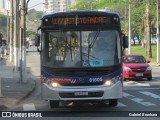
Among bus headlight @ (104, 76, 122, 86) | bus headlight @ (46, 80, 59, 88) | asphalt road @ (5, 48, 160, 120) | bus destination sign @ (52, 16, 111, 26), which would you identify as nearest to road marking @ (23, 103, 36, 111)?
asphalt road @ (5, 48, 160, 120)

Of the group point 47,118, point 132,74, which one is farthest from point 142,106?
point 132,74

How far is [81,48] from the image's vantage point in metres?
14.6

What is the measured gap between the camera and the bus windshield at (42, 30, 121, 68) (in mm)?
14578

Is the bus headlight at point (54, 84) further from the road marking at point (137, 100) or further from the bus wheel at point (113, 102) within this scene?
the road marking at point (137, 100)

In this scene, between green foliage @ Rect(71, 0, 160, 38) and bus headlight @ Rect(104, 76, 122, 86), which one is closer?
bus headlight @ Rect(104, 76, 122, 86)

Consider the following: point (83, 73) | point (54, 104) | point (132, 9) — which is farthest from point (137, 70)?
point (132, 9)

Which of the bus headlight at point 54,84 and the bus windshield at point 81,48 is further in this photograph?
the bus windshield at point 81,48

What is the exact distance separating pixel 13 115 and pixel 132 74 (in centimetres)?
1486

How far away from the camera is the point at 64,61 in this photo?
14.6m

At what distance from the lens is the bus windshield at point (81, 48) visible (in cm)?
1458

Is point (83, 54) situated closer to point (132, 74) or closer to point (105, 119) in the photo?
point (105, 119)

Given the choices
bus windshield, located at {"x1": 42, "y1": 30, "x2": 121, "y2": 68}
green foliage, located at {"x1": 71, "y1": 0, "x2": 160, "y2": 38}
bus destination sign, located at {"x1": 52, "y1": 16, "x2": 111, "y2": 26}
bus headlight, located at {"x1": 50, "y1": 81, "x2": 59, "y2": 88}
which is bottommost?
bus headlight, located at {"x1": 50, "y1": 81, "x2": 59, "y2": 88}

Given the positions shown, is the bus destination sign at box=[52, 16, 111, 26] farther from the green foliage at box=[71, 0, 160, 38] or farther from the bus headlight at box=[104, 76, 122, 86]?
the green foliage at box=[71, 0, 160, 38]

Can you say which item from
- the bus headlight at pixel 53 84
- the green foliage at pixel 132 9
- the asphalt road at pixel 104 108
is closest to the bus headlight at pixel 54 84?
the bus headlight at pixel 53 84
